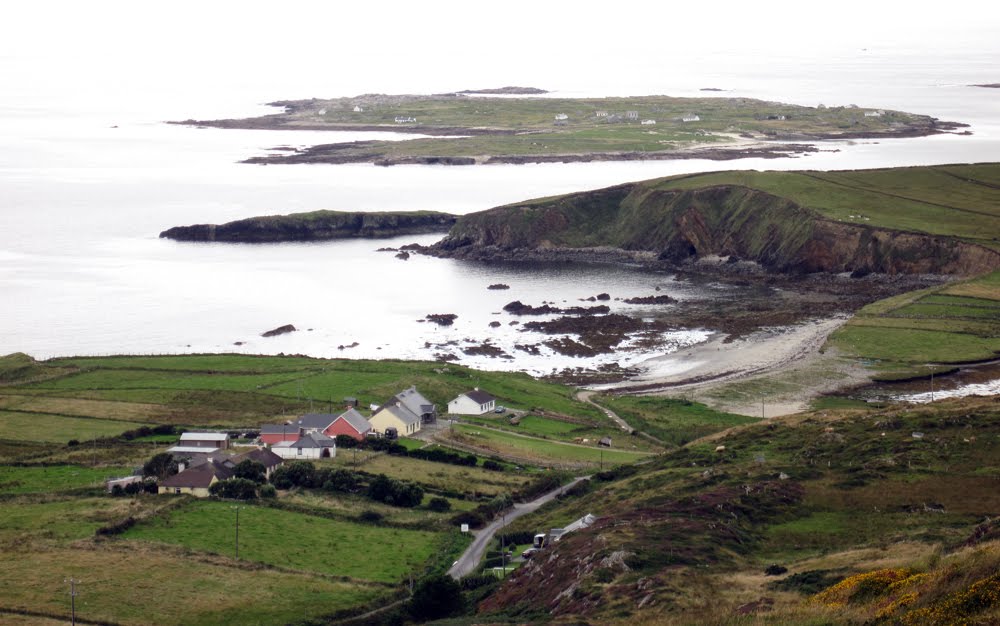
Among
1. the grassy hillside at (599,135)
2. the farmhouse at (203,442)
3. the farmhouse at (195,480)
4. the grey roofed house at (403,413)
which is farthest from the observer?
the grassy hillside at (599,135)

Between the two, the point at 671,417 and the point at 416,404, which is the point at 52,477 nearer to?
the point at 416,404

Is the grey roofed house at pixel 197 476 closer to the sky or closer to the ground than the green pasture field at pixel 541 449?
closer to the sky

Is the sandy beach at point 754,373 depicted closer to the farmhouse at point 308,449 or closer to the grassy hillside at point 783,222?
the grassy hillside at point 783,222

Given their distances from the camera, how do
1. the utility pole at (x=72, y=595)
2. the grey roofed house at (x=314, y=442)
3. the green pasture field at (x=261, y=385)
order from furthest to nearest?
the green pasture field at (x=261, y=385), the grey roofed house at (x=314, y=442), the utility pole at (x=72, y=595)

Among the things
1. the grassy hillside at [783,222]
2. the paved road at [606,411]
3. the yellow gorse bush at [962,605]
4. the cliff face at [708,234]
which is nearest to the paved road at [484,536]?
the paved road at [606,411]

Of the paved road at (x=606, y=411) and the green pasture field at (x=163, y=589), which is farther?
the paved road at (x=606, y=411)

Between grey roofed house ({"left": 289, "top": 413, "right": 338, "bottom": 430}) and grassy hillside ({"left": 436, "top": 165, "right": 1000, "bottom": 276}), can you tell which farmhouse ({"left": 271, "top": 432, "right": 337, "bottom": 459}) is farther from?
grassy hillside ({"left": 436, "top": 165, "right": 1000, "bottom": 276})

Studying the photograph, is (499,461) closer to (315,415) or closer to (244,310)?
(315,415)
